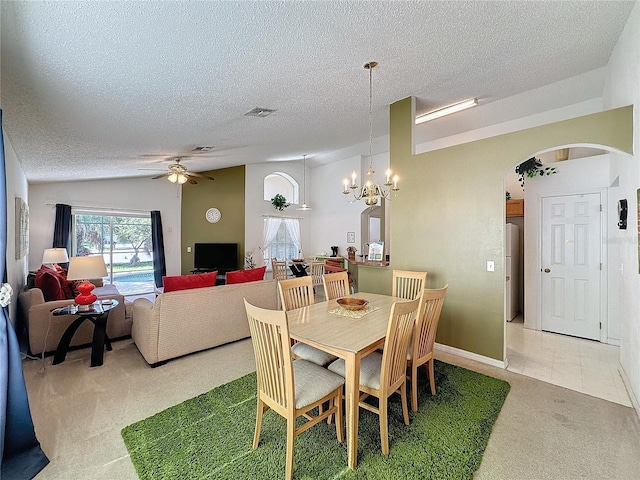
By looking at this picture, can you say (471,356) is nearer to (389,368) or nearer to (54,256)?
(389,368)

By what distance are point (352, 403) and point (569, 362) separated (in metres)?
2.98

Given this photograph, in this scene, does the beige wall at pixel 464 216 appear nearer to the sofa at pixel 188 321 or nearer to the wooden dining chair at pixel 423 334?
the wooden dining chair at pixel 423 334

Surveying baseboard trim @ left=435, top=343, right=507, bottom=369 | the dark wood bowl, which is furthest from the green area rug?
the dark wood bowl

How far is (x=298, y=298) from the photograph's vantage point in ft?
9.70

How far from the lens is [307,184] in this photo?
8.70 m

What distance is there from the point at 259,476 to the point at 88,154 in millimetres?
4519

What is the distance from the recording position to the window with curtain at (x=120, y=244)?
629cm

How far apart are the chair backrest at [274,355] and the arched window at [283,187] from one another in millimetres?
6766

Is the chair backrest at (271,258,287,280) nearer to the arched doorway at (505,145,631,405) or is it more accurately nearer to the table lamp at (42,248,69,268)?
the table lamp at (42,248,69,268)

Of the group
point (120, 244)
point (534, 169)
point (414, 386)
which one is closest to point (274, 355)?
point (414, 386)

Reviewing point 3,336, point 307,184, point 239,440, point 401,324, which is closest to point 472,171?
point 401,324

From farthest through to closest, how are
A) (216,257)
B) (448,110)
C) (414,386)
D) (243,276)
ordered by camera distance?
1. (216,257)
2. (448,110)
3. (243,276)
4. (414,386)

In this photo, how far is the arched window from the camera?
27.2ft

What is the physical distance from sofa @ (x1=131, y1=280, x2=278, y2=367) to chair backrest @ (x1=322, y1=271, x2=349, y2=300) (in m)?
1.21
